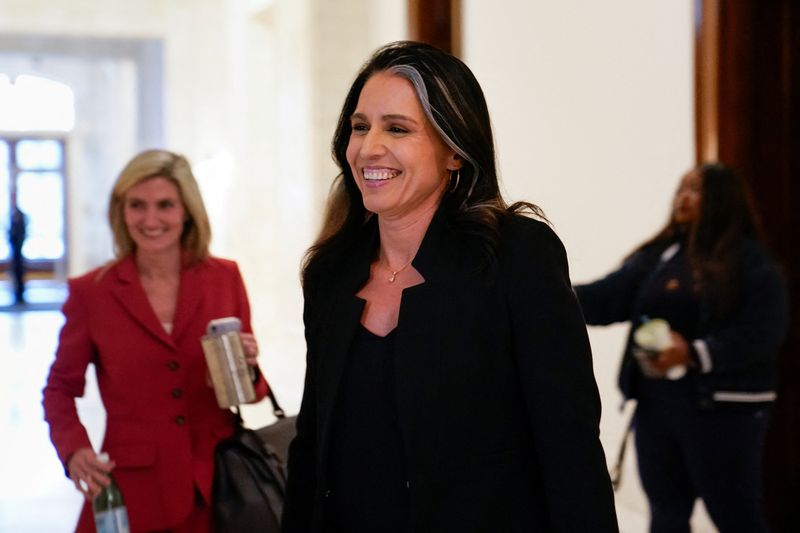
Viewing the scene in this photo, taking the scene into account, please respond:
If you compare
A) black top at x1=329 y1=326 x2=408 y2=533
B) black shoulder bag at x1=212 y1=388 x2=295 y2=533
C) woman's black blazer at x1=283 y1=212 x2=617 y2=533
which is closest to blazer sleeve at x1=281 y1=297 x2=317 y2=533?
black top at x1=329 y1=326 x2=408 y2=533

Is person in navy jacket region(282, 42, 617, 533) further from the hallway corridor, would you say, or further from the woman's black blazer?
the hallway corridor

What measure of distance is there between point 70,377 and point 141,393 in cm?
20

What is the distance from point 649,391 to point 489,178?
252 centimetres

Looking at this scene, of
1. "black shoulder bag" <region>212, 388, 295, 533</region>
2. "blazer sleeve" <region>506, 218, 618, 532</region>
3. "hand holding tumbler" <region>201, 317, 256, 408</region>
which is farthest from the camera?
"hand holding tumbler" <region>201, 317, 256, 408</region>

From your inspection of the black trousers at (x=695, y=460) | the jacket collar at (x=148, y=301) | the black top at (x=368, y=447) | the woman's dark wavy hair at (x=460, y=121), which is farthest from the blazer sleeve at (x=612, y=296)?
the black top at (x=368, y=447)

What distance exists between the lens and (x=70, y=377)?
309 cm

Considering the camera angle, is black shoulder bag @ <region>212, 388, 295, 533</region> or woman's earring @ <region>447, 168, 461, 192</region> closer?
woman's earring @ <region>447, 168, 461, 192</region>

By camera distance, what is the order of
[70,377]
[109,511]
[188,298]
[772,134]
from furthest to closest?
1. [772,134]
2. [188,298]
3. [70,377]
4. [109,511]

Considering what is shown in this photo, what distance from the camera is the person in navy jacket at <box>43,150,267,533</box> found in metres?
3.04

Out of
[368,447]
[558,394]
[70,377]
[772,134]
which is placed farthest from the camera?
[772,134]

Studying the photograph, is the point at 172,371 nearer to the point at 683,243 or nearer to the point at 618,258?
the point at 683,243

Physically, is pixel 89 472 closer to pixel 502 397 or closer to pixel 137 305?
pixel 137 305

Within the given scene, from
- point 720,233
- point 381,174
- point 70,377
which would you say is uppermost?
point 381,174

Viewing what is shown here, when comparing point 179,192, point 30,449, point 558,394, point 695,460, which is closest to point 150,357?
Answer: point 179,192
